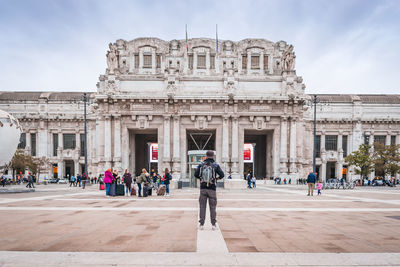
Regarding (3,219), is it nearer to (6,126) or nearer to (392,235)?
(392,235)

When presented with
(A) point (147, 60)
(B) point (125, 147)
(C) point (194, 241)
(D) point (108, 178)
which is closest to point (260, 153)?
(B) point (125, 147)

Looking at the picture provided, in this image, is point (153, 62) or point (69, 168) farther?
point (69, 168)

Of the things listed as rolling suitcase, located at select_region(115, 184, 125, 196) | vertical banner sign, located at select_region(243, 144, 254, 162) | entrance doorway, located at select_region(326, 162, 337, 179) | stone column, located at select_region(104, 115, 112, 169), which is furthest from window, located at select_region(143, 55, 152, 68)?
entrance doorway, located at select_region(326, 162, 337, 179)

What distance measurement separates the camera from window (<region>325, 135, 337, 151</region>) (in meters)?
53.8

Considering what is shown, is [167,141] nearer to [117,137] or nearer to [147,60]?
[117,137]

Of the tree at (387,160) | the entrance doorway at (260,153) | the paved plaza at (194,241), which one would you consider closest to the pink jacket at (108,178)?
the paved plaza at (194,241)

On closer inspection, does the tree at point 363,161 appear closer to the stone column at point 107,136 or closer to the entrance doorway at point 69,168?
the stone column at point 107,136

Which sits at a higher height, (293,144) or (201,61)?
(201,61)

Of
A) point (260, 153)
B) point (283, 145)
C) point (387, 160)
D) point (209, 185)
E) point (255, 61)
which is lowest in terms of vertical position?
point (387, 160)

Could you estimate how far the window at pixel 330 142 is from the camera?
2120 inches

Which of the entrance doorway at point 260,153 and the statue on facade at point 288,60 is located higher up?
the statue on facade at point 288,60

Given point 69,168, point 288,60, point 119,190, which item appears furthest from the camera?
point 69,168

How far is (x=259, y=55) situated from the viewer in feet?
155

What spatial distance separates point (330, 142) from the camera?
5394 cm
